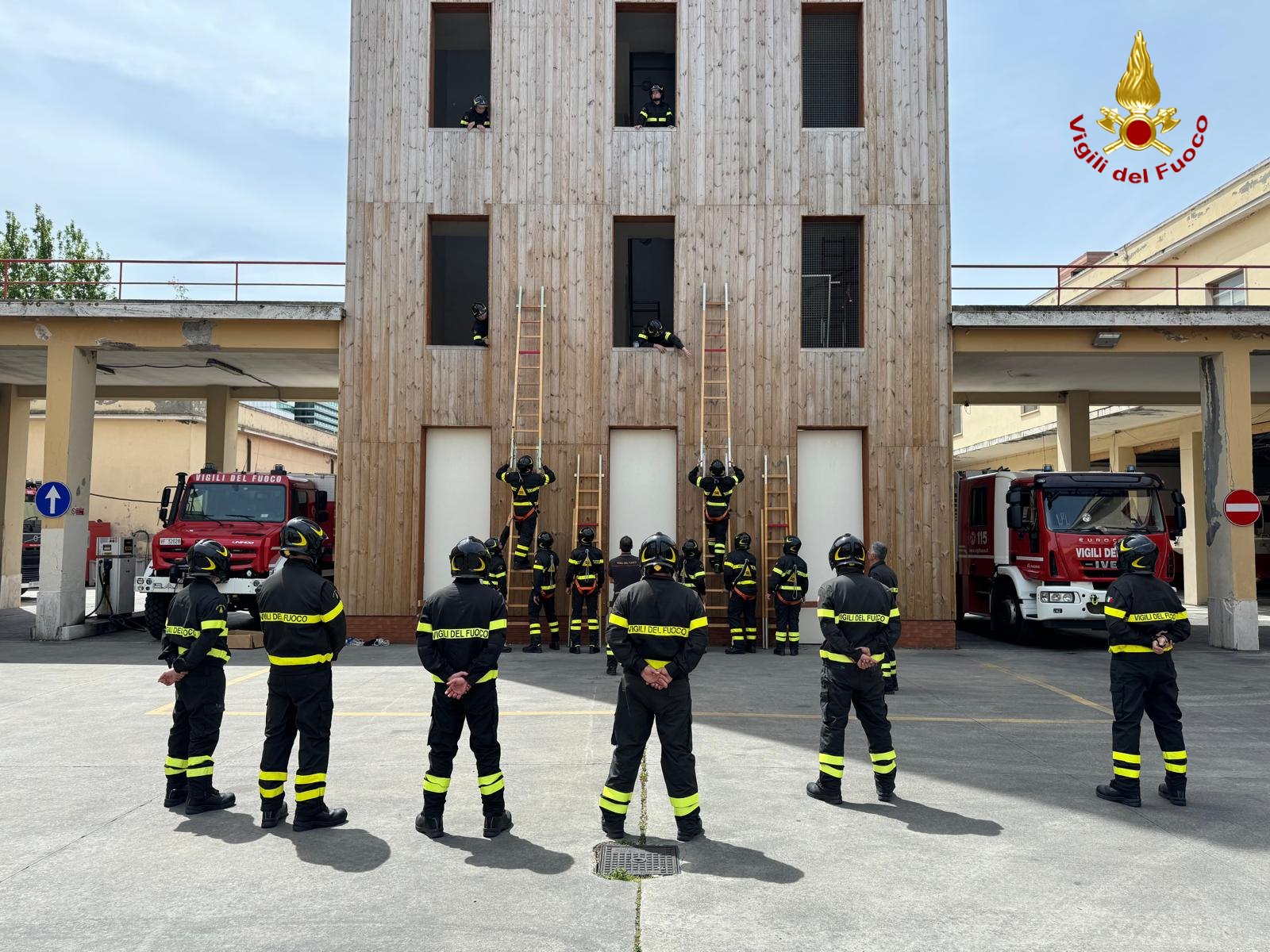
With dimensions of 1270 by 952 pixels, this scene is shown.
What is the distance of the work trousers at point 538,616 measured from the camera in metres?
13.9

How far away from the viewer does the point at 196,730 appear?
238 inches

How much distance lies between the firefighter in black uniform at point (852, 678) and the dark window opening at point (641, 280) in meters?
10.7

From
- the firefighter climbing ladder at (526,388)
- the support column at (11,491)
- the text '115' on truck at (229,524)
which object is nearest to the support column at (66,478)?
the text '115' on truck at (229,524)

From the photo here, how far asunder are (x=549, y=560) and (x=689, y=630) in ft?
27.1

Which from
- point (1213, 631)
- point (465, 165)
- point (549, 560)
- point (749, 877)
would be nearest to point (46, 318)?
point (465, 165)

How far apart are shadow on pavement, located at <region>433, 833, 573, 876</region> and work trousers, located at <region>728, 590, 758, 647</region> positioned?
28.7 feet

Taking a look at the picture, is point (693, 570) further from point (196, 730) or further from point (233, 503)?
point (196, 730)

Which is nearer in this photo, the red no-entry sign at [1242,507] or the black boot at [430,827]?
the black boot at [430,827]

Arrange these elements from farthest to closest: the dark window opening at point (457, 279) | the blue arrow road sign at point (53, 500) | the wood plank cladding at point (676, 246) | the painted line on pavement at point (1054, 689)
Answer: the dark window opening at point (457, 279), the wood plank cladding at point (676, 246), the blue arrow road sign at point (53, 500), the painted line on pavement at point (1054, 689)

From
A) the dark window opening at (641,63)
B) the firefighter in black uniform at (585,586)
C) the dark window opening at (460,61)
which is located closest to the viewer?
the firefighter in black uniform at (585,586)

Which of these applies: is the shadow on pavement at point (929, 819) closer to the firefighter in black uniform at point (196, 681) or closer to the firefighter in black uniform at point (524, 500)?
the firefighter in black uniform at point (196, 681)

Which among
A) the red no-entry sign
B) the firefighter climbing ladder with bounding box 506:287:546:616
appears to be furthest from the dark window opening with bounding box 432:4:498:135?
the red no-entry sign

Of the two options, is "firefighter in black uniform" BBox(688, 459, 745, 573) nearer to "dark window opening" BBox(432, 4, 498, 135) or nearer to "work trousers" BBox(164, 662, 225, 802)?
"dark window opening" BBox(432, 4, 498, 135)

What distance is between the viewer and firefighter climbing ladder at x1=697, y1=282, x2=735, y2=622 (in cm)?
1473
